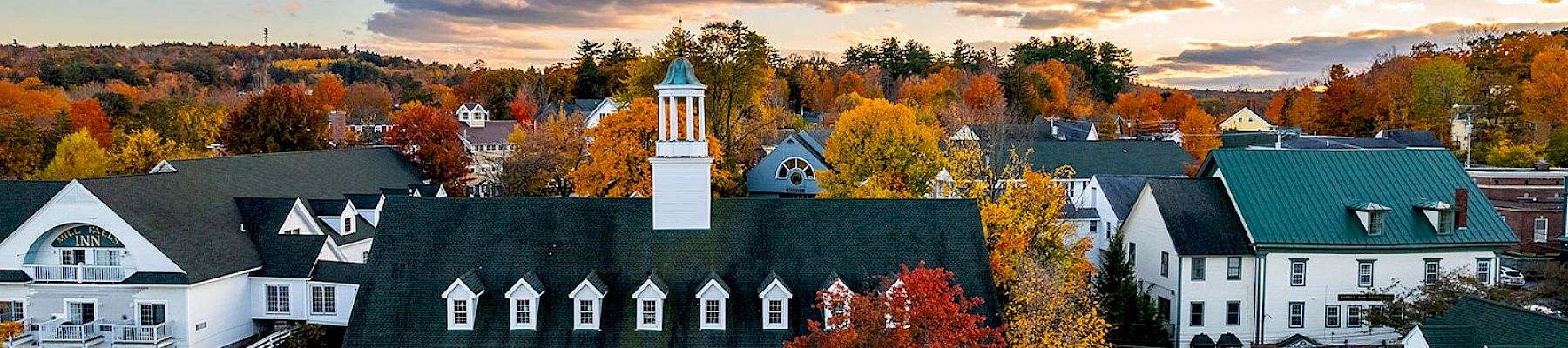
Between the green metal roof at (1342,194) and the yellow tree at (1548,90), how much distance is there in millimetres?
48408

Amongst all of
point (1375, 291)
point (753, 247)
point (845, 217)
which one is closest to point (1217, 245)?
point (1375, 291)

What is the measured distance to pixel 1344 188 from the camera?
131 ft

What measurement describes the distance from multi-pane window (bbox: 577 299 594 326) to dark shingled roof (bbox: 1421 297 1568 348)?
20.2 metres

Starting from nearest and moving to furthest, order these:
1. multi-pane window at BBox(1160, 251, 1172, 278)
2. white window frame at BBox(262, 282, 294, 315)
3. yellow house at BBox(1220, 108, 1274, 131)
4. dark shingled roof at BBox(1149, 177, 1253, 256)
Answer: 1. white window frame at BBox(262, 282, 294, 315)
2. dark shingled roof at BBox(1149, 177, 1253, 256)
3. multi-pane window at BBox(1160, 251, 1172, 278)
4. yellow house at BBox(1220, 108, 1274, 131)

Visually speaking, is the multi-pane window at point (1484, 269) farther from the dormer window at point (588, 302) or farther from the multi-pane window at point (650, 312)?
the dormer window at point (588, 302)

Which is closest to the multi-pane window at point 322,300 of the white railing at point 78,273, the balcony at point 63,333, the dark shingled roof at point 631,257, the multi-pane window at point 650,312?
the white railing at point 78,273

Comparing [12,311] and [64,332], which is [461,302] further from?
[12,311]

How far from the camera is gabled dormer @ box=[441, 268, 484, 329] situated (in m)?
26.6

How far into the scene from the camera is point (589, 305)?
27016mm

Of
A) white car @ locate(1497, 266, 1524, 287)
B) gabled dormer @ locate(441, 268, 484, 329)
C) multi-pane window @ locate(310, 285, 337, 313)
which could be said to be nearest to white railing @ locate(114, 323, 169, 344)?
multi-pane window @ locate(310, 285, 337, 313)

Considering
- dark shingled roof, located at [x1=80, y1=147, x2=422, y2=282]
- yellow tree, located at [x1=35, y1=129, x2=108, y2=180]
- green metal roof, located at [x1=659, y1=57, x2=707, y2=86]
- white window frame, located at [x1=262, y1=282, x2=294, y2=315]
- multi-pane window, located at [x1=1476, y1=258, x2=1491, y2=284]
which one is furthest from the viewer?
yellow tree, located at [x1=35, y1=129, x2=108, y2=180]

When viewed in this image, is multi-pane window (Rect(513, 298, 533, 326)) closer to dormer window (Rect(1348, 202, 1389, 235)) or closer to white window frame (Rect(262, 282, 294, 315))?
white window frame (Rect(262, 282, 294, 315))

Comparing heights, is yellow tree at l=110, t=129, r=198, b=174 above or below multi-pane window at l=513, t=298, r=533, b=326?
above

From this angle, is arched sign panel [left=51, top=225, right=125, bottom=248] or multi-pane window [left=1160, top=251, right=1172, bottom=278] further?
multi-pane window [left=1160, top=251, right=1172, bottom=278]
